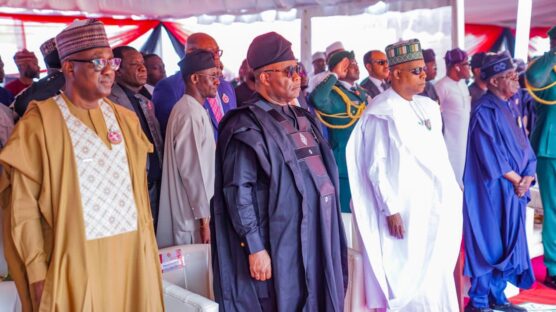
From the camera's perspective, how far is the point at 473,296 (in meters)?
4.05

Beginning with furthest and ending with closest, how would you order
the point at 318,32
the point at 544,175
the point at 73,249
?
the point at 318,32 < the point at 544,175 < the point at 73,249

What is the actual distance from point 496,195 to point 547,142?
35.4 inches

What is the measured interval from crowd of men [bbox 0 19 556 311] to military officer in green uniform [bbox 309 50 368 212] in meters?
0.01

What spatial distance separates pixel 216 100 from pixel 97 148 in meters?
1.96

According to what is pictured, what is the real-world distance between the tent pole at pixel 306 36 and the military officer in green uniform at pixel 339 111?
279cm

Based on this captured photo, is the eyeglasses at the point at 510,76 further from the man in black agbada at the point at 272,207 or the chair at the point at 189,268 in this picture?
the chair at the point at 189,268

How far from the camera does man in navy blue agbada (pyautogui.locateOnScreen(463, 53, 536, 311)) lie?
157 inches

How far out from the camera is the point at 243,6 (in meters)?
8.16

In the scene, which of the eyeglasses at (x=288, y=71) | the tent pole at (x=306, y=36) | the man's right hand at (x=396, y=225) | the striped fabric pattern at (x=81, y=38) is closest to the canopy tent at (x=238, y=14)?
the tent pole at (x=306, y=36)

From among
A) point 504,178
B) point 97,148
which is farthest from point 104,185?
point 504,178

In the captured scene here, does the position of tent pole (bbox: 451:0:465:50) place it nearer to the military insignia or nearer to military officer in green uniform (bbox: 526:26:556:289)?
military officer in green uniform (bbox: 526:26:556:289)

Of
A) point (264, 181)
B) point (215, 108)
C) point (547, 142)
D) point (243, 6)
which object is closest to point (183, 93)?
point (215, 108)

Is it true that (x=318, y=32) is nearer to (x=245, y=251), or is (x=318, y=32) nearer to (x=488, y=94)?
(x=488, y=94)

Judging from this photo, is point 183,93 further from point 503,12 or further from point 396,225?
point 503,12
